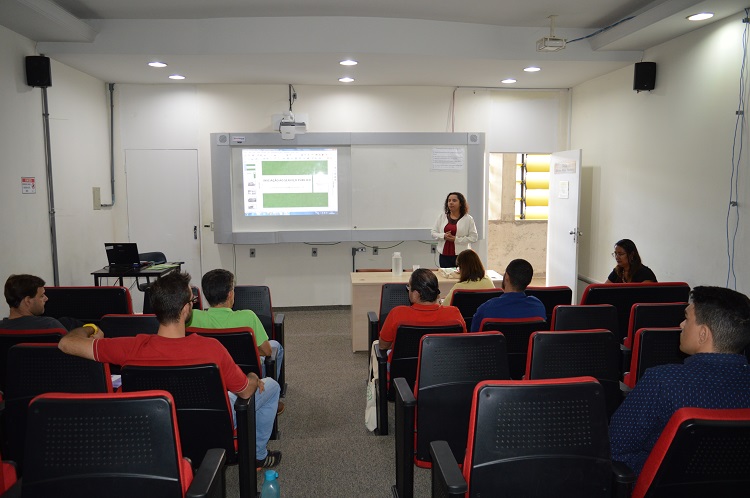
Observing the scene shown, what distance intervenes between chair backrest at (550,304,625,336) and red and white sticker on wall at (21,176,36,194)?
184 inches

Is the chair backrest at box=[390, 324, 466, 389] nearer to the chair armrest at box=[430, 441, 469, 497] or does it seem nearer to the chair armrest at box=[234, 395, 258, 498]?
the chair armrest at box=[234, 395, 258, 498]

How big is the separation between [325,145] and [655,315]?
4.64 m

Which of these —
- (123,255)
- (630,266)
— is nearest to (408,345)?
(630,266)

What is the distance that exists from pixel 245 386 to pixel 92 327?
73 cm

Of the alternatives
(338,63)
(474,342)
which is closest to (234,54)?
(338,63)

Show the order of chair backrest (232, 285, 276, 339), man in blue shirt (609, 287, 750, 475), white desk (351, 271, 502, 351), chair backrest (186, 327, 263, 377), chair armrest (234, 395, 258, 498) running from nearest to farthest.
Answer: man in blue shirt (609, 287, 750, 475) → chair armrest (234, 395, 258, 498) → chair backrest (186, 327, 263, 377) → chair backrest (232, 285, 276, 339) → white desk (351, 271, 502, 351)

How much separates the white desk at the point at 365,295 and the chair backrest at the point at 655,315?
187cm

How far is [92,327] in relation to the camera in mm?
2381

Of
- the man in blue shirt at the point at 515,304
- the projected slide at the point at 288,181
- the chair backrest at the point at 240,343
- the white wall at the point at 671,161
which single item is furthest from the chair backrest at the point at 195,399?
the projected slide at the point at 288,181

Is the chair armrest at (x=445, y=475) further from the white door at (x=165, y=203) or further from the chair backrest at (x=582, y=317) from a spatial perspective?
the white door at (x=165, y=203)

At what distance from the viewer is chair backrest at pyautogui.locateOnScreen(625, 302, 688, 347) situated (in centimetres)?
321

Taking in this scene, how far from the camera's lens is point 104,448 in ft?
5.33

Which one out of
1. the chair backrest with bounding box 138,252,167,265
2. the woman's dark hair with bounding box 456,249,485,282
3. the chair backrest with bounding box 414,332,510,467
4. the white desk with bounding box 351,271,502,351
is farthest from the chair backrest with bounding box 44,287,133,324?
the chair backrest with bounding box 138,252,167,265

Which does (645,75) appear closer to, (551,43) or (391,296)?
(551,43)
